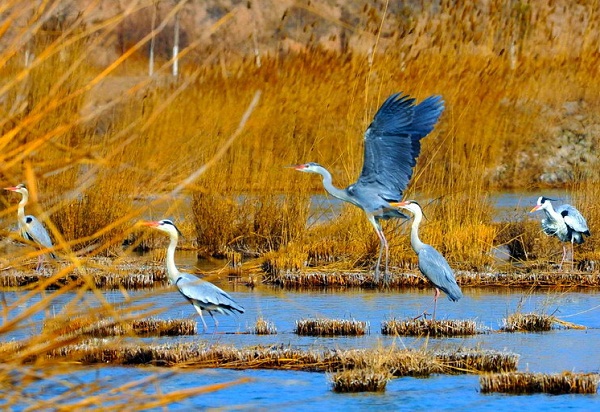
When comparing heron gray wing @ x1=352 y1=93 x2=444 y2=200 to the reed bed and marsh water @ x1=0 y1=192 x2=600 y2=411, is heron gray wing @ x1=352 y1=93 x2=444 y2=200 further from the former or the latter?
the reed bed

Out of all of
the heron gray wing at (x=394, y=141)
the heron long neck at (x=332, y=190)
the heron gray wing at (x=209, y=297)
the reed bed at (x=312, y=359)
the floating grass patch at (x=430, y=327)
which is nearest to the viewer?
the reed bed at (x=312, y=359)

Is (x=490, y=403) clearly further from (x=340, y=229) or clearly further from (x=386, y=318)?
(x=340, y=229)

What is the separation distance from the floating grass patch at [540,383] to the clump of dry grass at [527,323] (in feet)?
6.46

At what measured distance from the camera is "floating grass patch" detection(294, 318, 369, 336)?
8.09 m

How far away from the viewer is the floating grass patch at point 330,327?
8.09 m

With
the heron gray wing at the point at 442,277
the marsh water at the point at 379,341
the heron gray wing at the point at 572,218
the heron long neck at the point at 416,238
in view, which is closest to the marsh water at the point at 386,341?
the marsh water at the point at 379,341

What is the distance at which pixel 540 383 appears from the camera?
6285 millimetres

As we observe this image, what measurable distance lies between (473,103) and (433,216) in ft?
8.65

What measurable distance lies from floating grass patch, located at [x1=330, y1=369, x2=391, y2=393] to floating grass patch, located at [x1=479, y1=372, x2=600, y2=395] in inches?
22.1

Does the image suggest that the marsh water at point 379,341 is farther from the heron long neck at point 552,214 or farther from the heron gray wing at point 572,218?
the heron long neck at point 552,214

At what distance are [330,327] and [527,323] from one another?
147 cm

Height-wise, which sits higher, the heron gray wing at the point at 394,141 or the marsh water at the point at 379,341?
the heron gray wing at the point at 394,141

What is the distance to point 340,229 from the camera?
1297 centimetres

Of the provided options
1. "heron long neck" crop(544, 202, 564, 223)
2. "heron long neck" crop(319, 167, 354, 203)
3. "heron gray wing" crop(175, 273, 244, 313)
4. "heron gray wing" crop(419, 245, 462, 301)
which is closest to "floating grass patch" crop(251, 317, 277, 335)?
"heron gray wing" crop(175, 273, 244, 313)
